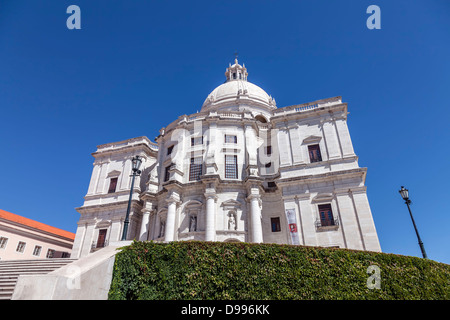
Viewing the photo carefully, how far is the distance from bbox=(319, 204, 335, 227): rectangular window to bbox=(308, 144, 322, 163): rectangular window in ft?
17.0

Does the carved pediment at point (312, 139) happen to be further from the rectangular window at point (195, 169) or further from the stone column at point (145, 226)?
the stone column at point (145, 226)

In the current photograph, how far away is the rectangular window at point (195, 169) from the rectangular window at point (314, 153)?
1254cm

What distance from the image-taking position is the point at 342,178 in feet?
83.3

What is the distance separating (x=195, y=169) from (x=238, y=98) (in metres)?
20.2

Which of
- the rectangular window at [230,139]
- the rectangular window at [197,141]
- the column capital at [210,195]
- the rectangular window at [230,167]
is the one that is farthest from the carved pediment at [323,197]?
the rectangular window at [197,141]

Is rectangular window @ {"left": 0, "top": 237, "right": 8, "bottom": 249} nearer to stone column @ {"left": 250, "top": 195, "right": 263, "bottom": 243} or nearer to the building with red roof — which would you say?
the building with red roof

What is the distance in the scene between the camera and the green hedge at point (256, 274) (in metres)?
10.7

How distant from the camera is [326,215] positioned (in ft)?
81.0

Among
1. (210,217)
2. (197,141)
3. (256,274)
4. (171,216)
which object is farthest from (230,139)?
(256,274)

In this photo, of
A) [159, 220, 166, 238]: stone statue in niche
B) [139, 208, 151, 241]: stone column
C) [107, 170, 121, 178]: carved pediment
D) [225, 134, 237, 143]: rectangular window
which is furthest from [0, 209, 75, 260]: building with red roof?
[225, 134, 237, 143]: rectangular window

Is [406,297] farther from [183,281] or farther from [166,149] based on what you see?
[166,149]
